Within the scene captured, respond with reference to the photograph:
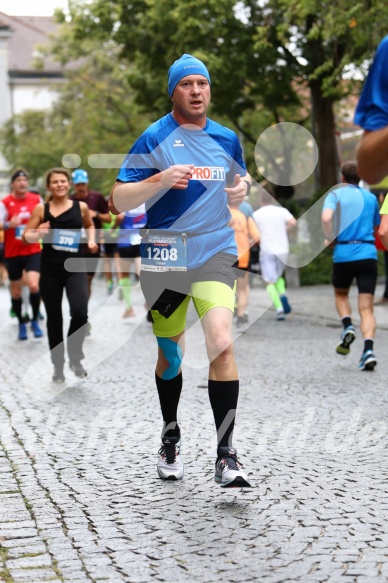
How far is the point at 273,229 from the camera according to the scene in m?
15.3

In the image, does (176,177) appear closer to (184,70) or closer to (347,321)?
(184,70)

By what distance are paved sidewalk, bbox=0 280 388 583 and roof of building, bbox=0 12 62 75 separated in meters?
68.9

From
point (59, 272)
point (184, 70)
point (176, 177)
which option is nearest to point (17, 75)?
point (59, 272)

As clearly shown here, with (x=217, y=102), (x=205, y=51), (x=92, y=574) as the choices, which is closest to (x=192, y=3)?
(x=205, y=51)

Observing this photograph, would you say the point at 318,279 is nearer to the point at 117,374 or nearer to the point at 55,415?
the point at 117,374

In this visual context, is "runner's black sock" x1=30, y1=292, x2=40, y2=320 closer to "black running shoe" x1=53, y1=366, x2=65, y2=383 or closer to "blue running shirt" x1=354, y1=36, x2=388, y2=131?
"black running shoe" x1=53, y1=366, x2=65, y2=383

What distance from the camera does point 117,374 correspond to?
9922 mm

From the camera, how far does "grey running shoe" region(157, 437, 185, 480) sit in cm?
538

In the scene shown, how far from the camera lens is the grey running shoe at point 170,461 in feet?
17.7

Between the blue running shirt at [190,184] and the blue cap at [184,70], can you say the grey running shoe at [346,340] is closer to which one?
the blue running shirt at [190,184]

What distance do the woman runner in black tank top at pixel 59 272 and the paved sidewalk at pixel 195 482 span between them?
296mm

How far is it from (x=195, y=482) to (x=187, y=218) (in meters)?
1.27

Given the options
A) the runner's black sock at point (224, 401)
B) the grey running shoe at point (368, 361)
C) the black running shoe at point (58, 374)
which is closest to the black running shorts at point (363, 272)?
the grey running shoe at point (368, 361)

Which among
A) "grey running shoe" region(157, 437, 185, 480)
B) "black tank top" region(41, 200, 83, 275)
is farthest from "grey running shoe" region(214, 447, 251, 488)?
"black tank top" region(41, 200, 83, 275)
